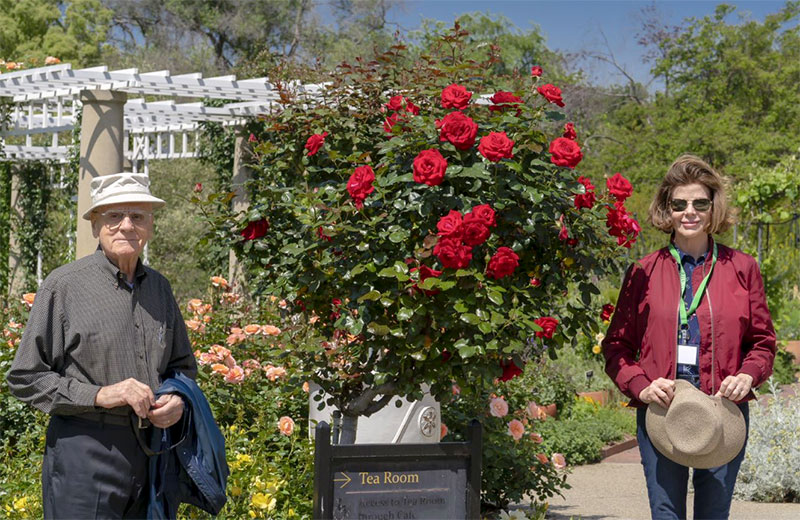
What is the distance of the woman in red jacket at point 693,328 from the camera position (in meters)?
3.06

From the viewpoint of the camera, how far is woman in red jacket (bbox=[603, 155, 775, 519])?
3061 millimetres

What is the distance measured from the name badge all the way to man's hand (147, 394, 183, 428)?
155 centimetres

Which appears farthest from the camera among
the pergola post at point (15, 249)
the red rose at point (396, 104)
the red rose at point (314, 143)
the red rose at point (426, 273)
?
the pergola post at point (15, 249)

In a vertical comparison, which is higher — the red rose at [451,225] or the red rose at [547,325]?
the red rose at [451,225]

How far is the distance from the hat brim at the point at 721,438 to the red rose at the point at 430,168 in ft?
3.26

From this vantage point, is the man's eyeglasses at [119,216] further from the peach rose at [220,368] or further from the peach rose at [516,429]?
the peach rose at [516,429]

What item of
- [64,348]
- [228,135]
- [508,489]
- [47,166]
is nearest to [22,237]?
[47,166]

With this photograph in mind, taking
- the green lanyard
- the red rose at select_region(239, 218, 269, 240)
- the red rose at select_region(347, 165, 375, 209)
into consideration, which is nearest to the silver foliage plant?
the green lanyard

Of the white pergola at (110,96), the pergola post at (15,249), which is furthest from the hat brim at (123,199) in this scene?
the pergola post at (15,249)

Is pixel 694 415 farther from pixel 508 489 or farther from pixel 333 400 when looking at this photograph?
pixel 508 489

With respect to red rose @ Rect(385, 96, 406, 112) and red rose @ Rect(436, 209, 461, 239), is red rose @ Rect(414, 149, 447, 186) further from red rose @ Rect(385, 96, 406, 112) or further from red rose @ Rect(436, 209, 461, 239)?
red rose @ Rect(385, 96, 406, 112)

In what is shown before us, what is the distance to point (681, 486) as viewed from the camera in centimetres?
312

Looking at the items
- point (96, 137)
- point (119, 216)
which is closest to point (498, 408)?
point (119, 216)

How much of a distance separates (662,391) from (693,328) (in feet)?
0.80
